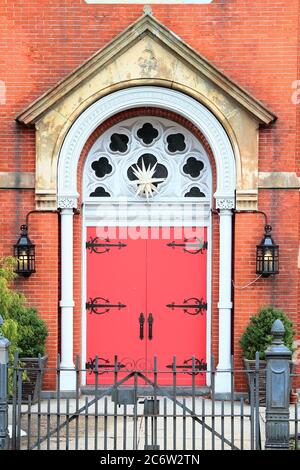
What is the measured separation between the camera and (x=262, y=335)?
13.7 metres

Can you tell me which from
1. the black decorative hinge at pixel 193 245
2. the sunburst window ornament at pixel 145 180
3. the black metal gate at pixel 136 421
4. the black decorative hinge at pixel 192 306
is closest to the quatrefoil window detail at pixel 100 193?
the sunburst window ornament at pixel 145 180

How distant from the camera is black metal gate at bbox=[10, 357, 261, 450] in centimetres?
952

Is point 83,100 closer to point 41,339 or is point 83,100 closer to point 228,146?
point 228,146

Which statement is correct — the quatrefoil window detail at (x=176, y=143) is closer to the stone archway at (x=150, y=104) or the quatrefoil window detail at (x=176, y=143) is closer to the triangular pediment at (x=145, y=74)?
the stone archway at (x=150, y=104)

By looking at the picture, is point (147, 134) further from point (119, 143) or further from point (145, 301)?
point (145, 301)

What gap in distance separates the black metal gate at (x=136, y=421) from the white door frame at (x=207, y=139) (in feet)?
2.05

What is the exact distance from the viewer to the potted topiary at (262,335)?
44.8 ft

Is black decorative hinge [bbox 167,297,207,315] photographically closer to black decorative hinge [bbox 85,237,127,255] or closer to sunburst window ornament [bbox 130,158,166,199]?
black decorative hinge [bbox 85,237,127,255]

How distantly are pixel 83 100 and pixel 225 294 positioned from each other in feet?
11.6

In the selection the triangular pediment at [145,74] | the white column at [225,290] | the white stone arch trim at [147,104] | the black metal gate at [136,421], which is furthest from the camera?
the white column at [225,290]

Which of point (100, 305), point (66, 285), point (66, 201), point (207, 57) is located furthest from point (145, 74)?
point (100, 305)

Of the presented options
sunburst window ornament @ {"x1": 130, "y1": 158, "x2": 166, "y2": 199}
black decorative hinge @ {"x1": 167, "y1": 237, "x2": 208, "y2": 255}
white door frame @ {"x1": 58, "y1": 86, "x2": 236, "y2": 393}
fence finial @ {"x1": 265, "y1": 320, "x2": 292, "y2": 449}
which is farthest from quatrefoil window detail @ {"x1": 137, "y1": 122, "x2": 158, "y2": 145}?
fence finial @ {"x1": 265, "y1": 320, "x2": 292, "y2": 449}

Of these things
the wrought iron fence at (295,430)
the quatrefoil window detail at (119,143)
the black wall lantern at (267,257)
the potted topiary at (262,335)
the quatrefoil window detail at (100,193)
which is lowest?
the wrought iron fence at (295,430)

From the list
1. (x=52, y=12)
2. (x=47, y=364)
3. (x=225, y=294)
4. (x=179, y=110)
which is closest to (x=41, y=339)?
(x=47, y=364)
